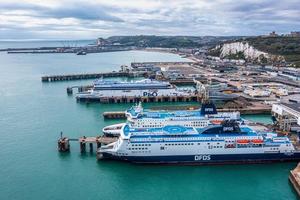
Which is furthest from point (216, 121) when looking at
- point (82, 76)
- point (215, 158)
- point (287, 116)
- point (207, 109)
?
point (82, 76)

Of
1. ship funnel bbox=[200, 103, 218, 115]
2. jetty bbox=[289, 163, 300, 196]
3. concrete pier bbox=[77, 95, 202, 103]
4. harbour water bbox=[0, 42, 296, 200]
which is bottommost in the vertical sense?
harbour water bbox=[0, 42, 296, 200]

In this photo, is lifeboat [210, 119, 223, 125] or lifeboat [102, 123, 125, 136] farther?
lifeboat [102, 123, 125, 136]

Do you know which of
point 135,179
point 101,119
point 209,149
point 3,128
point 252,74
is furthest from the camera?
point 252,74

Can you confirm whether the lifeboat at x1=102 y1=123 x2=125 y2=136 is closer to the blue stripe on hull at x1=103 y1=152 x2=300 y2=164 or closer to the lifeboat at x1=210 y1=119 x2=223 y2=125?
the blue stripe on hull at x1=103 y1=152 x2=300 y2=164

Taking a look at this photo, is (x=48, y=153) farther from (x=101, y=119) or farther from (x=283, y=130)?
(x=283, y=130)

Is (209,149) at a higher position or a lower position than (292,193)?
higher

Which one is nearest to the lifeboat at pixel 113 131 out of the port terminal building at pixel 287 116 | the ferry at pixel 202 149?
the ferry at pixel 202 149

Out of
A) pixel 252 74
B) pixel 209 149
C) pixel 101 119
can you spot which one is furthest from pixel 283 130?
pixel 252 74

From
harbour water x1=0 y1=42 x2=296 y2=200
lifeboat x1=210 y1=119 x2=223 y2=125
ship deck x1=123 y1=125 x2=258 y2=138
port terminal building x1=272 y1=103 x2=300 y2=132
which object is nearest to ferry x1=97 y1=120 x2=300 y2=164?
ship deck x1=123 y1=125 x2=258 y2=138
